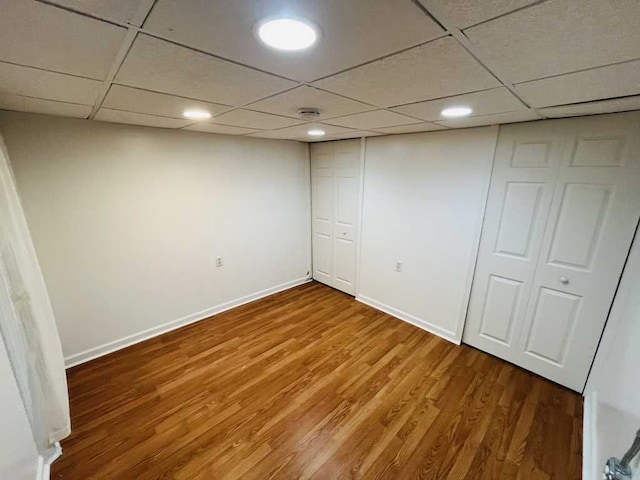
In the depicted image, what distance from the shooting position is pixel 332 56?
920 millimetres

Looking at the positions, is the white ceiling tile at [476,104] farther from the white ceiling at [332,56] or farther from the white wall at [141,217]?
the white wall at [141,217]

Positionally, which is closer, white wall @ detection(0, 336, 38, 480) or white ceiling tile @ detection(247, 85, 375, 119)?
white wall @ detection(0, 336, 38, 480)

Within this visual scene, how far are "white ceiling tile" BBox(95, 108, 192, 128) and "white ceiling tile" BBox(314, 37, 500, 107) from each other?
146 cm

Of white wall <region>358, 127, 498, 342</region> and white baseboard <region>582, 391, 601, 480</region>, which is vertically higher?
white wall <region>358, 127, 498, 342</region>

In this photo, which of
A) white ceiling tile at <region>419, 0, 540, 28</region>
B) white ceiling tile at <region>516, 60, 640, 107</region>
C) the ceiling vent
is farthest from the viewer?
the ceiling vent

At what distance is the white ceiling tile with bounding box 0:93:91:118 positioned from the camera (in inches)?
57.9

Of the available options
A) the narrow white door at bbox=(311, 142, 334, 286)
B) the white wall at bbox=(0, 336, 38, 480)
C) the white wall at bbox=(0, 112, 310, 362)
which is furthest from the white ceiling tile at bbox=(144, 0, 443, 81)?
the narrow white door at bbox=(311, 142, 334, 286)

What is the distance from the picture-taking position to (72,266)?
2207mm

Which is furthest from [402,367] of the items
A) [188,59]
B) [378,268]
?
[188,59]

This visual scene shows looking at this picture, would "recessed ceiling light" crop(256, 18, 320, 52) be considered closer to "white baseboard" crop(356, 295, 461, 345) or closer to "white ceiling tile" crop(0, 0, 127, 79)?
"white ceiling tile" crop(0, 0, 127, 79)

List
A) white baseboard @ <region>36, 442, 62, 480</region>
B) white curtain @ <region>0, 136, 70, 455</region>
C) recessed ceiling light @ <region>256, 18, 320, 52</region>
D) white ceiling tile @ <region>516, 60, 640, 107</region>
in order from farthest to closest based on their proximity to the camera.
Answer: white baseboard @ <region>36, 442, 62, 480</region>, white curtain @ <region>0, 136, 70, 455</region>, white ceiling tile @ <region>516, 60, 640, 107</region>, recessed ceiling light @ <region>256, 18, 320, 52</region>

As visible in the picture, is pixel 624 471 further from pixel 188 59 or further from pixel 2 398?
pixel 2 398

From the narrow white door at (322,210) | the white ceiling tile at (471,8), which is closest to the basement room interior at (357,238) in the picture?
the white ceiling tile at (471,8)

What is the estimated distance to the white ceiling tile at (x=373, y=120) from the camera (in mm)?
1796
